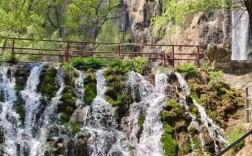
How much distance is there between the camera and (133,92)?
642 inches

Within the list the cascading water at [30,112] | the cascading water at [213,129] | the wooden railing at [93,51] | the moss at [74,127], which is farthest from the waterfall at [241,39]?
the moss at [74,127]

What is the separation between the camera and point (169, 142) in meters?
14.0

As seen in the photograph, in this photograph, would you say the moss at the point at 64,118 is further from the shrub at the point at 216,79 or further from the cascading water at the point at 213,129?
the shrub at the point at 216,79

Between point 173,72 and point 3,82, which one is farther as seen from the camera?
point 173,72

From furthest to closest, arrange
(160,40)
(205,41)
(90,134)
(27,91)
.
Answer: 1. (160,40)
2. (205,41)
3. (27,91)
4. (90,134)

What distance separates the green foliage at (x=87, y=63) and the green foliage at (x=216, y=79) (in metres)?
4.35

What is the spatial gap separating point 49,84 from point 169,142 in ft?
16.7

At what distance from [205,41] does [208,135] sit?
14293mm

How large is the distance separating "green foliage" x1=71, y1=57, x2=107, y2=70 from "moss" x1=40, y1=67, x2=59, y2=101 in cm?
113

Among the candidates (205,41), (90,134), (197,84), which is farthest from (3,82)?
(205,41)

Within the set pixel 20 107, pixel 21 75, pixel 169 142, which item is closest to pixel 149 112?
pixel 169 142

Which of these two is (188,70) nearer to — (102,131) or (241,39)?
(102,131)

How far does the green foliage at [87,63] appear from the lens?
17797 millimetres

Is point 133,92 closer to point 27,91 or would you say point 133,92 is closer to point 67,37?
point 27,91
